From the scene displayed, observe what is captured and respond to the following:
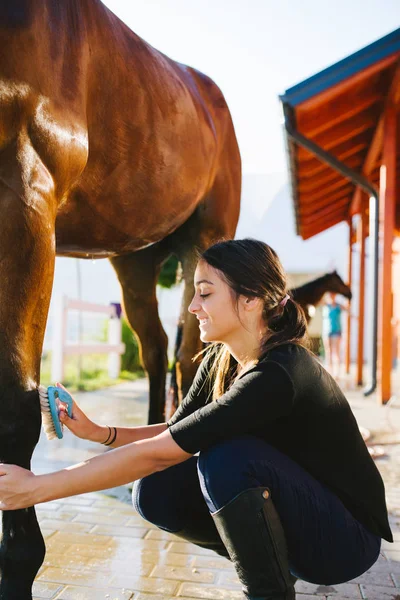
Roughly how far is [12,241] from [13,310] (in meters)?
0.17

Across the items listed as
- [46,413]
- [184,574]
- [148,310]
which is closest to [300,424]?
[46,413]

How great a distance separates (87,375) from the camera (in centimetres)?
1052

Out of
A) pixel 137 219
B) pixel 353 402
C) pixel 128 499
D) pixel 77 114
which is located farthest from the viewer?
pixel 353 402

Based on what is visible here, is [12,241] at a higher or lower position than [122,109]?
lower

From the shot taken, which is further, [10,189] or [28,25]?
[28,25]

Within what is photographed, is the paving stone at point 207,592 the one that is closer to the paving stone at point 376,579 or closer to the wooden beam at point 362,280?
the paving stone at point 376,579

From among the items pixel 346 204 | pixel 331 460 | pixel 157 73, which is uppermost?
pixel 346 204

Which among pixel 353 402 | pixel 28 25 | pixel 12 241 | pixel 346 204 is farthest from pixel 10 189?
pixel 346 204

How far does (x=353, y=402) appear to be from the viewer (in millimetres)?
6895

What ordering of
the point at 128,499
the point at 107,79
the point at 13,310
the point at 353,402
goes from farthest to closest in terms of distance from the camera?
the point at 353,402, the point at 128,499, the point at 107,79, the point at 13,310

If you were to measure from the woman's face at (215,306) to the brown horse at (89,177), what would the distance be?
1.33 ft

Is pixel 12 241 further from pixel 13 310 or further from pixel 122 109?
pixel 122 109

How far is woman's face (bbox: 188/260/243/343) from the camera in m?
1.61

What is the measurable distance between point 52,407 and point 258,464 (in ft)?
1.76
